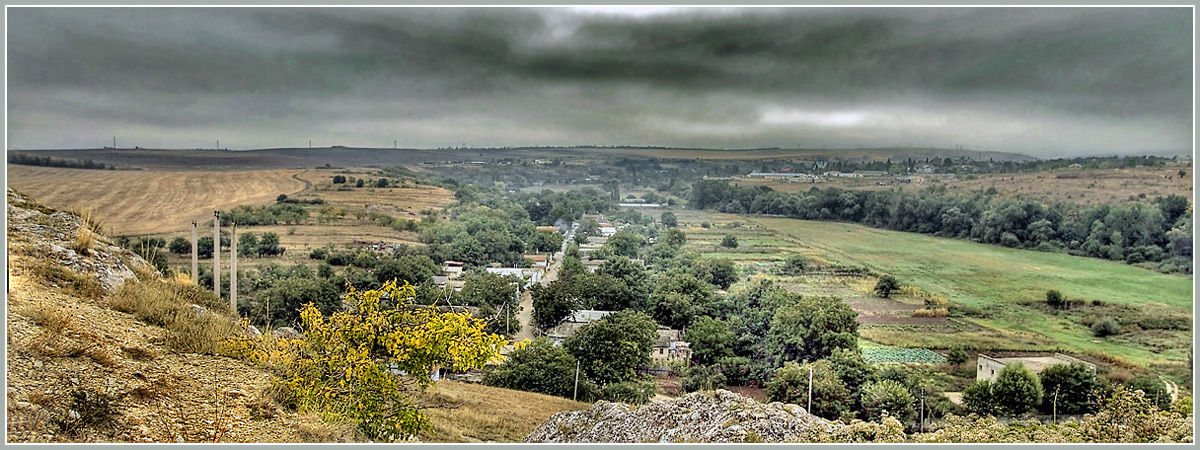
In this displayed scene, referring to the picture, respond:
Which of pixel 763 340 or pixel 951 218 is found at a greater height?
pixel 951 218

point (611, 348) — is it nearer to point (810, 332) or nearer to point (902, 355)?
point (810, 332)

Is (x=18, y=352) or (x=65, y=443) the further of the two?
(x=18, y=352)

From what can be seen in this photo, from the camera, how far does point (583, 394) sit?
8625 millimetres

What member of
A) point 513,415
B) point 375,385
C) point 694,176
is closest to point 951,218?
point 694,176

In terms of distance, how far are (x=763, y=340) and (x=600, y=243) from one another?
4818 mm

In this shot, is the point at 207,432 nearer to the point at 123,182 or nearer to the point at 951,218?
the point at 123,182

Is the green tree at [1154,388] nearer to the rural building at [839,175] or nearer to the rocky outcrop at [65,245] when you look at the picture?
the rural building at [839,175]

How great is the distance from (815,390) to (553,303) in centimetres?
419

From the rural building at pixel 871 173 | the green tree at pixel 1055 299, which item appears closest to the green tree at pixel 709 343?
the green tree at pixel 1055 299

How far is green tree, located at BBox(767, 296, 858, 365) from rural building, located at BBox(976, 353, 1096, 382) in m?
1.89

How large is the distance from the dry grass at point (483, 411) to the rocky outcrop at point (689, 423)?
0.32 metres

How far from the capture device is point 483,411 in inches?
235

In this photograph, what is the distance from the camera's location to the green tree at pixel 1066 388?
8641 mm

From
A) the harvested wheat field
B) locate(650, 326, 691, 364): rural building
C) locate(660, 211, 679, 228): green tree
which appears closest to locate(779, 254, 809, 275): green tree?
locate(660, 211, 679, 228): green tree
